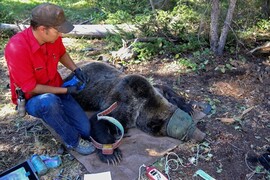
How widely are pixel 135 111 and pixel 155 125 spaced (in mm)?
374

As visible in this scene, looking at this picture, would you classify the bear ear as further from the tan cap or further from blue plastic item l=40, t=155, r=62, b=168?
the tan cap

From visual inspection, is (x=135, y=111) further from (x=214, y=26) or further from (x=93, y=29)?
(x=93, y=29)

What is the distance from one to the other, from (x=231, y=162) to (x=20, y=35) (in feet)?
10.6

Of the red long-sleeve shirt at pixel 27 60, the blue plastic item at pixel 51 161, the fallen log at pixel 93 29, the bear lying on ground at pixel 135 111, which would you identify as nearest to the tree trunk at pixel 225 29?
the bear lying on ground at pixel 135 111

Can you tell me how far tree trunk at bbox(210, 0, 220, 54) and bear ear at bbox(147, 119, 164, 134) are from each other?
2.93 metres

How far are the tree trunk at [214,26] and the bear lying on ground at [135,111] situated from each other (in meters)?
2.22

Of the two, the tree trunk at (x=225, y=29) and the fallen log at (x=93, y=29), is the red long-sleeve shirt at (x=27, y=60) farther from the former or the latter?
the fallen log at (x=93, y=29)

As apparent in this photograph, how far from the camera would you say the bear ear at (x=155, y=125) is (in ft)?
14.9

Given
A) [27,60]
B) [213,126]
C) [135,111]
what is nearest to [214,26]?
[213,126]

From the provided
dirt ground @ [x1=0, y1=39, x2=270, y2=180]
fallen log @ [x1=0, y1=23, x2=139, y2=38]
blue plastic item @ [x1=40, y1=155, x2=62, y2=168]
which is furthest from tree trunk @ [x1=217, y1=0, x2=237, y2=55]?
blue plastic item @ [x1=40, y1=155, x2=62, y2=168]

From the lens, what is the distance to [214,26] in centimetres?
658

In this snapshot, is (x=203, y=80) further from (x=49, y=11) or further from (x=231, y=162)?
(x=49, y=11)

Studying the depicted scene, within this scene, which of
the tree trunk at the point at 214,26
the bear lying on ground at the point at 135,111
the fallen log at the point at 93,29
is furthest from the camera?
the fallen log at the point at 93,29

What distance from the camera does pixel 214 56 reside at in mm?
6648
